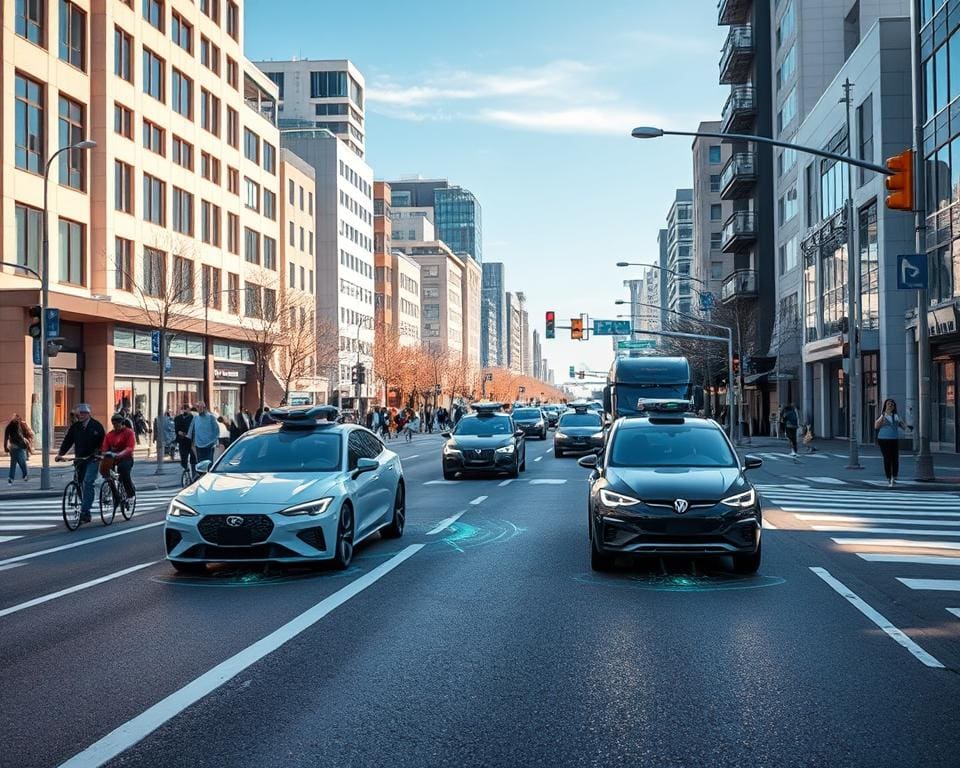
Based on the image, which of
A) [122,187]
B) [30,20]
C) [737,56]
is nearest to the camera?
[30,20]

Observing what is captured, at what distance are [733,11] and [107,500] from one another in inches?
2474

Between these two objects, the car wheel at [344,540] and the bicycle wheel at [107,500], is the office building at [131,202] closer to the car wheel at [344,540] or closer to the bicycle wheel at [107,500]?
the bicycle wheel at [107,500]

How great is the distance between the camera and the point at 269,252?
70.2 meters

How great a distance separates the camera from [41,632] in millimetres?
8367

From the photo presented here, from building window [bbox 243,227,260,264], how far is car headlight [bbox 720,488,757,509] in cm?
5645

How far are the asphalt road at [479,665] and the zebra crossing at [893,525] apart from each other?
335mm

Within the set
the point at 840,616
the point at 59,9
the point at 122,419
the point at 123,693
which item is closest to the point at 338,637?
the point at 123,693

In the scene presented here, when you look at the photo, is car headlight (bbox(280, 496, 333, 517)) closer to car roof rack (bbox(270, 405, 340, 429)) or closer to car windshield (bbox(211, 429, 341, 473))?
car windshield (bbox(211, 429, 341, 473))

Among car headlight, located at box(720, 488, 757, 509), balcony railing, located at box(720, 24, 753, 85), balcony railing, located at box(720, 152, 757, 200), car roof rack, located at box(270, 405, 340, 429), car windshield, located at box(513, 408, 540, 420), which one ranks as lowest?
car headlight, located at box(720, 488, 757, 509)

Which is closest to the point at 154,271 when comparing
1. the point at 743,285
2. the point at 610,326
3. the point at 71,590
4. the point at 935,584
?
the point at 610,326

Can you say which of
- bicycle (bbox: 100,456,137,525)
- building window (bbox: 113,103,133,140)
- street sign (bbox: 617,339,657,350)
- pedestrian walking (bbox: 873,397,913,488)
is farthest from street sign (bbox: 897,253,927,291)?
street sign (bbox: 617,339,657,350)

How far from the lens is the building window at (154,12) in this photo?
5166 cm

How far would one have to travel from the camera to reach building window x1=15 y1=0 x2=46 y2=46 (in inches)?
1605

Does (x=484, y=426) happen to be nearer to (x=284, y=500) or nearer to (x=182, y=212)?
(x=284, y=500)
